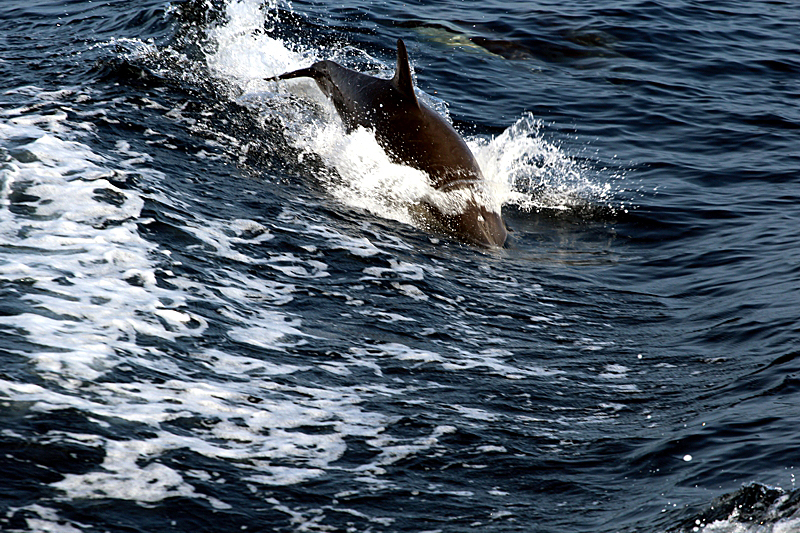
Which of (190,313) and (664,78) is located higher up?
(664,78)

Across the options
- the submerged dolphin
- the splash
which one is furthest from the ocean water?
the submerged dolphin

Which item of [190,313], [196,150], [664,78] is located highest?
[664,78]

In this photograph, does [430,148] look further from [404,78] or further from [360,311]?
[360,311]

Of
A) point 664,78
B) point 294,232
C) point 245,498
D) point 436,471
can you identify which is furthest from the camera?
point 664,78

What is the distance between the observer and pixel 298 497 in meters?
3.52

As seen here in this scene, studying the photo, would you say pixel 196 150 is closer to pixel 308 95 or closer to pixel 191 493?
pixel 308 95

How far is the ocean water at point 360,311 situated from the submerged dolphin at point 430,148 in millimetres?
191

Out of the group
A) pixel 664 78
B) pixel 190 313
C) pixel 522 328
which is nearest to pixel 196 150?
pixel 190 313

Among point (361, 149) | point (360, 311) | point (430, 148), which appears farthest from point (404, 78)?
point (360, 311)

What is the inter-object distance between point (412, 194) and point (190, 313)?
331 cm

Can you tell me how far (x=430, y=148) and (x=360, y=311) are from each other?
286 centimetres

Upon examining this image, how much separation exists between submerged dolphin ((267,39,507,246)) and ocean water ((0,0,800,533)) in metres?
0.19

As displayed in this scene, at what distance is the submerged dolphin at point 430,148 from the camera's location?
299 inches

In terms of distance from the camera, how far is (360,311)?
5.51 meters
